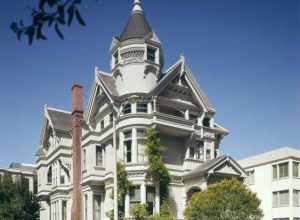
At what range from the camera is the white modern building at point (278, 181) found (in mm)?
48938

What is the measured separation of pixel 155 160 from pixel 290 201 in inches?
866

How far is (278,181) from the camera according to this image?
50594mm

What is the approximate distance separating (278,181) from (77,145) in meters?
23.9

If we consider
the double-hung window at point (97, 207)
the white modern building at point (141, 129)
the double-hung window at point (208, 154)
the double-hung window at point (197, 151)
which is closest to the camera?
the white modern building at point (141, 129)

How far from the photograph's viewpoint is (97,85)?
4041cm

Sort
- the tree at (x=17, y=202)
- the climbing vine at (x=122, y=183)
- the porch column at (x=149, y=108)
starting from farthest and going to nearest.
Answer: the tree at (x=17, y=202), the porch column at (x=149, y=108), the climbing vine at (x=122, y=183)

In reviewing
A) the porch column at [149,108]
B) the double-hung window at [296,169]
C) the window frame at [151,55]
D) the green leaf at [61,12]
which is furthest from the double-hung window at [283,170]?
the green leaf at [61,12]

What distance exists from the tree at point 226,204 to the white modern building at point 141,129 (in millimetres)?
4330

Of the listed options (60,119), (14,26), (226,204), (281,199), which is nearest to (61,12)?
(14,26)

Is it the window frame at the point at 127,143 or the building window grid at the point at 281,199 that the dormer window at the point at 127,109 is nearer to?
the window frame at the point at 127,143

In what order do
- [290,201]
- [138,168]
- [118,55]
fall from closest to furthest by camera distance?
[138,168] → [118,55] → [290,201]

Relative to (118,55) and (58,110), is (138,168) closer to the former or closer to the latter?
(118,55)

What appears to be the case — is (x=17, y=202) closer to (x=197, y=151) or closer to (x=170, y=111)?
(x=170, y=111)

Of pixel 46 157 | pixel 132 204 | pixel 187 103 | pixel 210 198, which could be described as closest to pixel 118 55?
pixel 187 103
